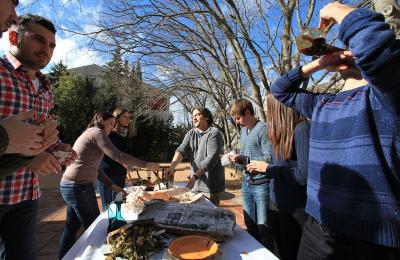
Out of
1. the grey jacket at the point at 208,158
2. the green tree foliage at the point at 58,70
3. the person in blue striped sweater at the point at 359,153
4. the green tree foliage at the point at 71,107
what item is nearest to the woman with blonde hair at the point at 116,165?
the grey jacket at the point at 208,158

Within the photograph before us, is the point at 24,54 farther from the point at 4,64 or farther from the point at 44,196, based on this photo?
the point at 44,196

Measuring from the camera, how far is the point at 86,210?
2.67 m

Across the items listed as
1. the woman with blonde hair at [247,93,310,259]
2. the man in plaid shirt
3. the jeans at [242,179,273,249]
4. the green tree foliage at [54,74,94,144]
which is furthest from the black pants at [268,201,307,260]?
the green tree foliage at [54,74,94,144]

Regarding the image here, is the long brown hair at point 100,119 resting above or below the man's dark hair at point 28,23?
below

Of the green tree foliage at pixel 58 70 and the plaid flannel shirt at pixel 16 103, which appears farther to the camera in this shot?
the green tree foliage at pixel 58 70

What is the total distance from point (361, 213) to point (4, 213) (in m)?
1.91

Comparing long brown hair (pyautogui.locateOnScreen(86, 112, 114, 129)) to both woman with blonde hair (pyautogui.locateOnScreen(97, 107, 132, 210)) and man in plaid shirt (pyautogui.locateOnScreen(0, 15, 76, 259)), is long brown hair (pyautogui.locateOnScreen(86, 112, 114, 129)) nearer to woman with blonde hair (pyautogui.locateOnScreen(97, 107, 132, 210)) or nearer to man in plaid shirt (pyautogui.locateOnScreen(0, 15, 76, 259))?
woman with blonde hair (pyautogui.locateOnScreen(97, 107, 132, 210))

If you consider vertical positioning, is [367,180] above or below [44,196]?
above

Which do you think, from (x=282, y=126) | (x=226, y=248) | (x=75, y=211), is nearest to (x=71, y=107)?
(x=75, y=211)

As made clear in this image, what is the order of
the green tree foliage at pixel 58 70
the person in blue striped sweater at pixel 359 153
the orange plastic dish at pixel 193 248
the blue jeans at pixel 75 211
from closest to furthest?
the person in blue striped sweater at pixel 359 153, the orange plastic dish at pixel 193 248, the blue jeans at pixel 75 211, the green tree foliage at pixel 58 70

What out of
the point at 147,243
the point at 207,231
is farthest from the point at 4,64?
the point at 207,231

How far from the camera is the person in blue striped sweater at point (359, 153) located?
942 mm

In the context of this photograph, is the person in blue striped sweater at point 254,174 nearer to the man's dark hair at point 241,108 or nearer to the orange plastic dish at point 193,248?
the man's dark hair at point 241,108

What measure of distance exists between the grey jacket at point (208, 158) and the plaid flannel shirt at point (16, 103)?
1745 mm
